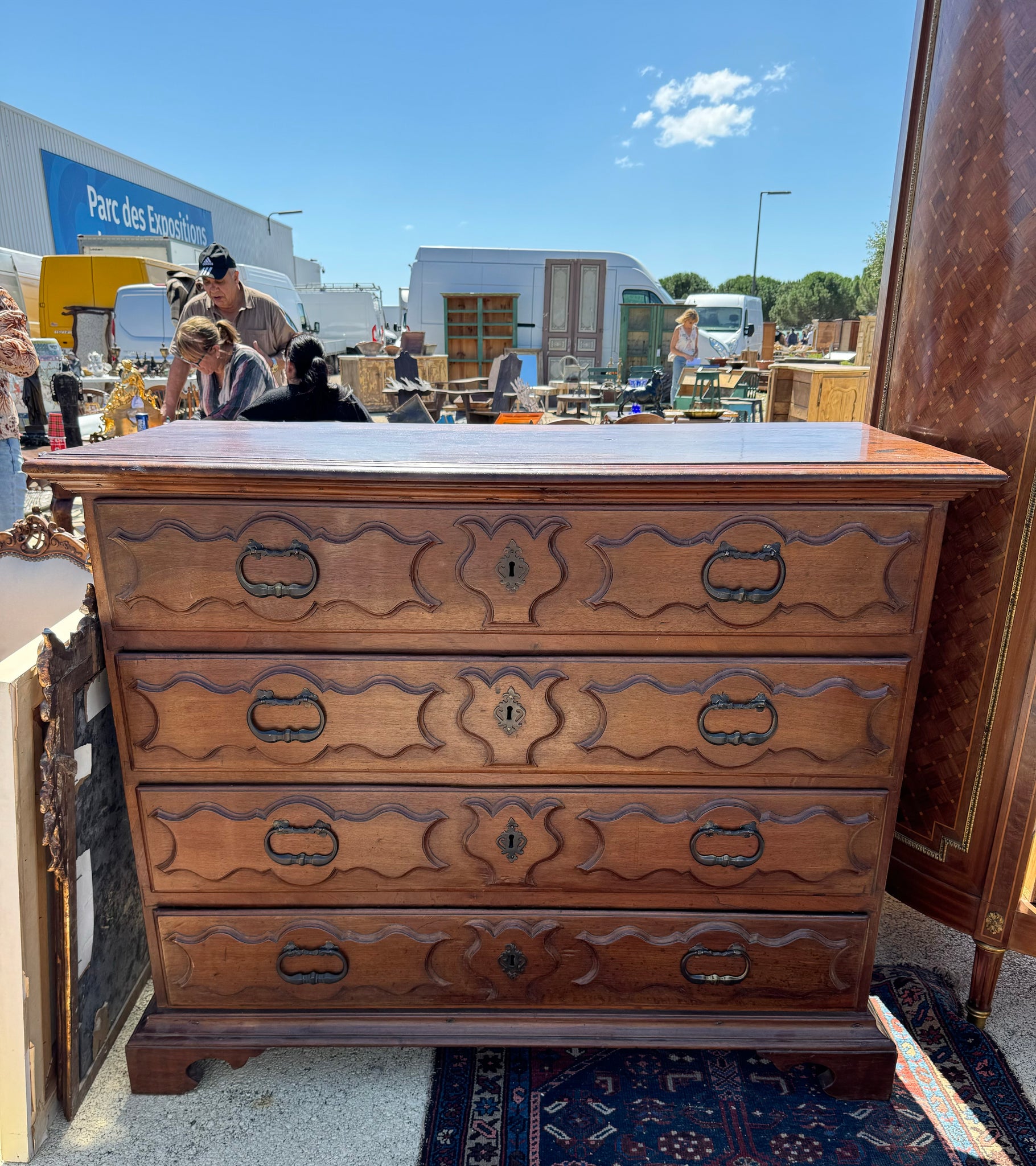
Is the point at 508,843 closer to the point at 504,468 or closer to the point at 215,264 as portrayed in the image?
the point at 504,468

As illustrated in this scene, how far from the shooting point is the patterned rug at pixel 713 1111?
177 centimetres

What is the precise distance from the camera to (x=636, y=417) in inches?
253

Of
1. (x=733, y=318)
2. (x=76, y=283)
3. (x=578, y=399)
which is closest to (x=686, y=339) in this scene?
(x=578, y=399)

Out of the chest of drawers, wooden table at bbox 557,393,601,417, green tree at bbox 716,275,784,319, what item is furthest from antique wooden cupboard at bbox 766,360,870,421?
green tree at bbox 716,275,784,319

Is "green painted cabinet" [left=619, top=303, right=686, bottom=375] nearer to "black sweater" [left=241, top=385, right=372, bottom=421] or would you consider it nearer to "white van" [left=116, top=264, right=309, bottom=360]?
"white van" [left=116, top=264, right=309, bottom=360]

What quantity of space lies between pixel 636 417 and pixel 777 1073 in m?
5.27

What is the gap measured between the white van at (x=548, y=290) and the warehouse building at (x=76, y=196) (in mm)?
8889

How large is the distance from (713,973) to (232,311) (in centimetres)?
495

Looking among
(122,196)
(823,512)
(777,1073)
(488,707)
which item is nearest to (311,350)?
(488,707)

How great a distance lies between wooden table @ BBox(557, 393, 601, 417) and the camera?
11164mm

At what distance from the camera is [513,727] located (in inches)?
67.2

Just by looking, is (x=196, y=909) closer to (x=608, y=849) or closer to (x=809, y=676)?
(x=608, y=849)

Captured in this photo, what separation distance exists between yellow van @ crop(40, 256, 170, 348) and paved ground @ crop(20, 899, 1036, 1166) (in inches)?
599

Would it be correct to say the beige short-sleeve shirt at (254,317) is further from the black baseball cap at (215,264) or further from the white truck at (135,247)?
the white truck at (135,247)
